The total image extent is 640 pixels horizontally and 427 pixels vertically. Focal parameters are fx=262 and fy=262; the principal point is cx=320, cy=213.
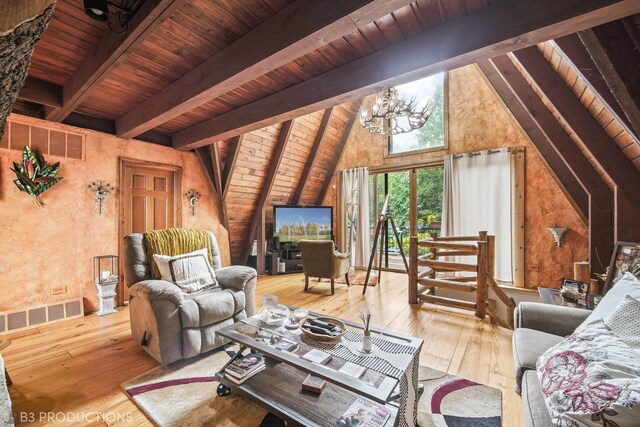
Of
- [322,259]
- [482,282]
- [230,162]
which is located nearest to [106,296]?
[230,162]

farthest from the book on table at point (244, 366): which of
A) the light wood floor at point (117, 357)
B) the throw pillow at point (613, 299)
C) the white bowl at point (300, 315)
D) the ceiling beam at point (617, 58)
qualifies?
the ceiling beam at point (617, 58)

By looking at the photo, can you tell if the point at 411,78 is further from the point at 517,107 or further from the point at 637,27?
the point at 517,107

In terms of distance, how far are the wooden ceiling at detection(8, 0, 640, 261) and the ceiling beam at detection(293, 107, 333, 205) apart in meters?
2.12

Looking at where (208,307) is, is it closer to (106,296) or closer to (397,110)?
(106,296)

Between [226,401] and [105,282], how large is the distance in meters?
2.55

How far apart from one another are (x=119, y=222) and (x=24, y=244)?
87cm

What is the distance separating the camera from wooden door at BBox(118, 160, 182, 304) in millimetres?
3557

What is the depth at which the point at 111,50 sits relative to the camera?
1.82m

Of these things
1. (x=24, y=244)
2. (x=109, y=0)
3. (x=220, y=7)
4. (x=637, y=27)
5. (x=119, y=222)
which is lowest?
(x=24, y=244)

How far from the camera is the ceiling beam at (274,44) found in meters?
1.41

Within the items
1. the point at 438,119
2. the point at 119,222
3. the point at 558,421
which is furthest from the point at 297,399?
the point at 438,119

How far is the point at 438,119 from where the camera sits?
4750 millimetres

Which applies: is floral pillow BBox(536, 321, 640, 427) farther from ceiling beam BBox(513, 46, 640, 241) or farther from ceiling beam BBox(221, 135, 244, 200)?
A: ceiling beam BBox(221, 135, 244, 200)

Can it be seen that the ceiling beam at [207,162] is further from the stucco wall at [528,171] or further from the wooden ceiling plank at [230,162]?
the stucco wall at [528,171]
